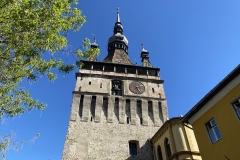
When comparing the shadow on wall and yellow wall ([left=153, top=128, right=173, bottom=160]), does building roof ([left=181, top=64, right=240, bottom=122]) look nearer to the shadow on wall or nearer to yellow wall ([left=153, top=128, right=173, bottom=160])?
yellow wall ([left=153, top=128, right=173, bottom=160])

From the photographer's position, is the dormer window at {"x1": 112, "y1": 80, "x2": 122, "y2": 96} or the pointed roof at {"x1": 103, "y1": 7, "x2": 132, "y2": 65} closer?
the dormer window at {"x1": 112, "y1": 80, "x2": 122, "y2": 96}

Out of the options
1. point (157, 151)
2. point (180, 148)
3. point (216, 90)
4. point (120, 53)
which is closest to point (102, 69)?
point (120, 53)

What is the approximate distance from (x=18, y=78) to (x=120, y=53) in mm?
24319

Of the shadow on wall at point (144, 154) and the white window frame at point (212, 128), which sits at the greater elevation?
the shadow on wall at point (144, 154)

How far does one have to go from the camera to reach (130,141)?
18922 mm

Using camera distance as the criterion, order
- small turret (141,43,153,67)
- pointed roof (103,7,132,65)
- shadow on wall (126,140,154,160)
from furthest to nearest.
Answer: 1. pointed roof (103,7,132,65)
2. small turret (141,43,153,67)
3. shadow on wall (126,140,154,160)

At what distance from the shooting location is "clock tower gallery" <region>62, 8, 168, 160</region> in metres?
17.8

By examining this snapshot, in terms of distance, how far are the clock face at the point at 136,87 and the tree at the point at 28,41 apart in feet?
51.6

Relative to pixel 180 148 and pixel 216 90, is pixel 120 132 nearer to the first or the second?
pixel 180 148

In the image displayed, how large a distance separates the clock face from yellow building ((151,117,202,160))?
7369mm

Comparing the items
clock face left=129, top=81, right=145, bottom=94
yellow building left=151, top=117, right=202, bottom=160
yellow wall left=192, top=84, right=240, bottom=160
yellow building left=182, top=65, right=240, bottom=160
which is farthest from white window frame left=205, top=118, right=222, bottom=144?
clock face left=129, top=81, right=145, bottom=94

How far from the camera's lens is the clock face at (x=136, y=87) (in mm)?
23367

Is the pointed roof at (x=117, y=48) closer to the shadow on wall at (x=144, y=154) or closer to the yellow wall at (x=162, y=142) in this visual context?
the shadow on wall at (x=144, y=154)

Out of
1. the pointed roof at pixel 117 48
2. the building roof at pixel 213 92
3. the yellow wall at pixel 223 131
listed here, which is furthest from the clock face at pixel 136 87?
the yellow wall at pixel 223 131
